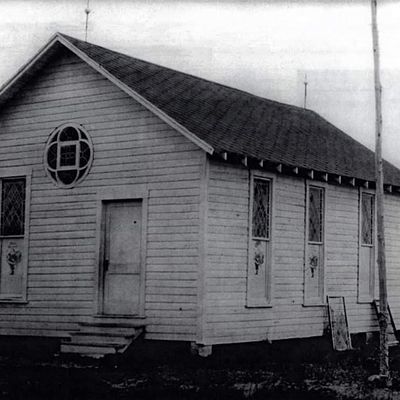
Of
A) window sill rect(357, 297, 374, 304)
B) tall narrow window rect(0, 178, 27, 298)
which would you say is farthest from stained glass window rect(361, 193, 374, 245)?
tall narrow window rect(0, 178, 27, 298)

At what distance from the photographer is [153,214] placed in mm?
15984

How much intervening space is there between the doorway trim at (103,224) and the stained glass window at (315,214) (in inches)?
153

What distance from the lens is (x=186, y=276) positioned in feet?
50.6

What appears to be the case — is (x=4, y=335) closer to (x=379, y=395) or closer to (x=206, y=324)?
(x=206, y=324)

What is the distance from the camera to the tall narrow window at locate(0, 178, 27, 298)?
17.8 metres

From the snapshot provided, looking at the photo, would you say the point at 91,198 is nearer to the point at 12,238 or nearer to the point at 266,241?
the point at 12,238

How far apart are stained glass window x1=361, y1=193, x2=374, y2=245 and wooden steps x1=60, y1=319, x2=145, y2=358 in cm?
657

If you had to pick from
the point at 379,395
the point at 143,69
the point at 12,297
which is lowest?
the point at 379,395

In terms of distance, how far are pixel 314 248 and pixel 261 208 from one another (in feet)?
7.01

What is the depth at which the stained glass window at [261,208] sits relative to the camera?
16719 millimetres

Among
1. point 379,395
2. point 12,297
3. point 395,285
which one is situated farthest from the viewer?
point 395,285

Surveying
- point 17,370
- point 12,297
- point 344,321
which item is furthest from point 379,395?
point 12,297

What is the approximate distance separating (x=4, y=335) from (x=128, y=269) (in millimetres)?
3233

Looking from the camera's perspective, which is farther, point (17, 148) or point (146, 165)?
point (17, 148)
